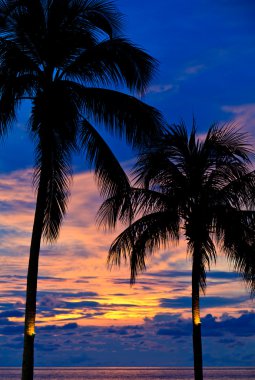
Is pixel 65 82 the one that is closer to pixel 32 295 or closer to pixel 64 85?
pixel 64 85

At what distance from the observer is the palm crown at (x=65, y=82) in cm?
1859

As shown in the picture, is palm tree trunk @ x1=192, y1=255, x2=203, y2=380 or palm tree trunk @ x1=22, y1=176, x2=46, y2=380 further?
palm tree trunk @ x1=192, y1=255, x2=203, y2=380

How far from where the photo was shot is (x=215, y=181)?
22.2 metres

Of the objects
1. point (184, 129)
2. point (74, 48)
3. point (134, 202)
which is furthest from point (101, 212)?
point (74, 48)

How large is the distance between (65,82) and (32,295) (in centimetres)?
615

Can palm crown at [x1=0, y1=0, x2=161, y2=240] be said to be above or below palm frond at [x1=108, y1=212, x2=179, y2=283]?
above

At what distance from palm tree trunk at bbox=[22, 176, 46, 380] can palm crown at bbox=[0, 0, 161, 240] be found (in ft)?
2.63

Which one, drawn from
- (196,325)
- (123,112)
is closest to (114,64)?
(123,112)

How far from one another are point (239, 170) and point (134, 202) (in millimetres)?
3706

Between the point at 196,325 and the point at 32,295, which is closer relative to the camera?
the point at 32,295

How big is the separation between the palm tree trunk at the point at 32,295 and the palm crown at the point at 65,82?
0.80 m

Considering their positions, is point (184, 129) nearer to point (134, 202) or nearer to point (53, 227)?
point (134, 202)

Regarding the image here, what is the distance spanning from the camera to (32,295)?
17219 mm

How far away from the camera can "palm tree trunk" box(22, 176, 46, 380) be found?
16641 millimetres
